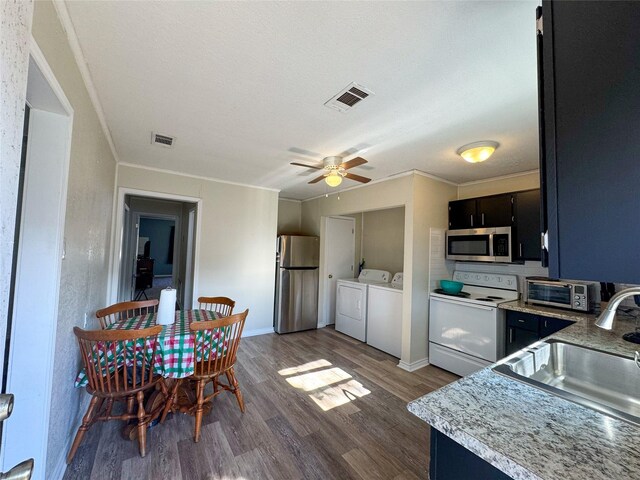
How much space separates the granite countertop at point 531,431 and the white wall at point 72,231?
75.0 inches

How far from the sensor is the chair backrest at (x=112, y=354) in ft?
5.12

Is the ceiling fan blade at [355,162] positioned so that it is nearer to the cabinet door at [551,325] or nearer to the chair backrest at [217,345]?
the chair backrest at [217,345]

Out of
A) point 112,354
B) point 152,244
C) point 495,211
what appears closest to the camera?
point 112,354

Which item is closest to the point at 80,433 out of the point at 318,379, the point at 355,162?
the point at 318,379

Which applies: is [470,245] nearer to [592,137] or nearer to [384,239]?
[384,239]

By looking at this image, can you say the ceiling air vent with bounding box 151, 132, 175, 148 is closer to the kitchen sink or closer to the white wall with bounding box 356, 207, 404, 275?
the kitchen sink

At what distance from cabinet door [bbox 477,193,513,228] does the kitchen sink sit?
194 centimetres

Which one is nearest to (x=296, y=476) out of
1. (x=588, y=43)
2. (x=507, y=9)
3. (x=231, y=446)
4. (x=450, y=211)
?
(x=231, y=446)

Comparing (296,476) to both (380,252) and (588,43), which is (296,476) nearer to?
(588,43)

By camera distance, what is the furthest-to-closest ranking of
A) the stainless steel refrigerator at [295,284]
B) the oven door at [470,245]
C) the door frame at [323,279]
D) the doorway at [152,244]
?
the door frame at [323,279] < the stainless steel refrigerator at [295,284] < the doorway at [152,244] < the oven door at [470,245]

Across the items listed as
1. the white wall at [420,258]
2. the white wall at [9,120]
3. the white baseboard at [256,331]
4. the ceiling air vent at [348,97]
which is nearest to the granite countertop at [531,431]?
the white wall at [9,120]

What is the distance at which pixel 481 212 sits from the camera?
317 cm

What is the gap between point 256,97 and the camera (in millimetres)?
1720

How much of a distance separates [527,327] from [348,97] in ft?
8.97
